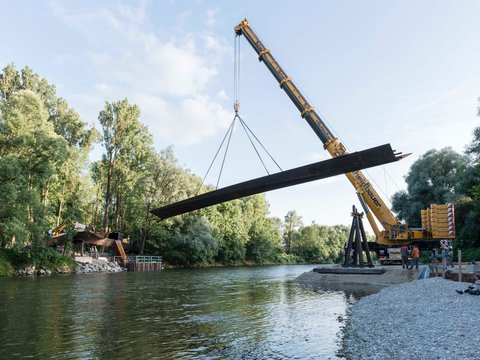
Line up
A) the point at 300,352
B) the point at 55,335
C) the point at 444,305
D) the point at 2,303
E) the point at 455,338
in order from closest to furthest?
the point at 455,338 → the point at 300,352 → the point at 55,335 → the point at 444,305 → the point at 2,303

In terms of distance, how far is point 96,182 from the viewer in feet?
213

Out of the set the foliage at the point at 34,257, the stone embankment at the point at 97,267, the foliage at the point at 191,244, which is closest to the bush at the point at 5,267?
the foliage at the point at 34,257

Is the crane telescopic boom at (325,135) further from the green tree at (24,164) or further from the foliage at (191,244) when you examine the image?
the foliage at (191,244)

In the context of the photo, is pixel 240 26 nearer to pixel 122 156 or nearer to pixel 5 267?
pixel 5 267

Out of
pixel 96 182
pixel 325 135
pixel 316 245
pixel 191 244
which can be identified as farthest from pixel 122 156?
pixel 316 245

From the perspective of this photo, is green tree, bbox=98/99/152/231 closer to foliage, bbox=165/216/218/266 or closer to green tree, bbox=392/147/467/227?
foliage, bbox=165/216/218/266

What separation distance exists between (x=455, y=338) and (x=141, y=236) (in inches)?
2131

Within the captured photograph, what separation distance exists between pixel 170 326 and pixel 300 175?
632 centimetres

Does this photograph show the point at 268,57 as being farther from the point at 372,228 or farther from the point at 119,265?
the point at 119,265

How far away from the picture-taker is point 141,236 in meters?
57.8

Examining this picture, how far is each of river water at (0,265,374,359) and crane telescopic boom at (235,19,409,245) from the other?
11662 millimetres

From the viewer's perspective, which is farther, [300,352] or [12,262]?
[12,262]

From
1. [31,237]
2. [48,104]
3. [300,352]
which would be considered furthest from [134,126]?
[300,352]

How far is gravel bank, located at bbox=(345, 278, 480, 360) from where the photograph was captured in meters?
7.31
